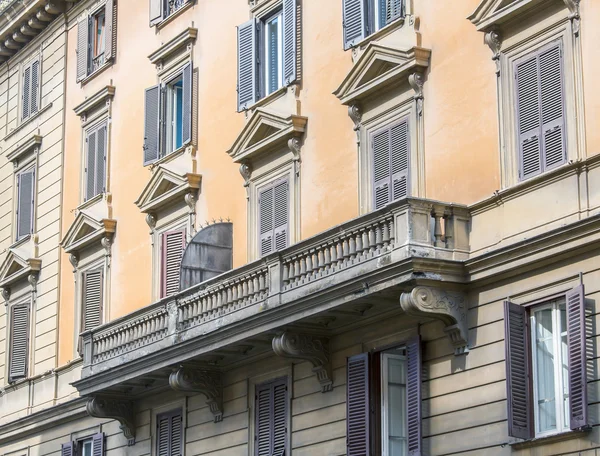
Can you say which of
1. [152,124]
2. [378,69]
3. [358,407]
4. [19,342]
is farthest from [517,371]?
[19,342]

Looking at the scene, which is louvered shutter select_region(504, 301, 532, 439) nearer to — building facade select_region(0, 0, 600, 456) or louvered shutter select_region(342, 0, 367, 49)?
building facade select_region(0, 0, 600, 456)

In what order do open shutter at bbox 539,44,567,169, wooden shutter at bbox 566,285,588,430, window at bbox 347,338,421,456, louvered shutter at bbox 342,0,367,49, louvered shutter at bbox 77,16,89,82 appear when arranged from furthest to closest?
louvered shutter at bbox 77,16,89,82 < louvered shutter at bbox 342,0,367,49 < window at bbox 347,338,421,456 < open shutter at bbox 539,44,567,169 < wooden shutter at bbox 566,285,588,430

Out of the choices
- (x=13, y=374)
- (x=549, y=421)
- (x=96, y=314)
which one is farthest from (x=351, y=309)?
(x=13, y=374)

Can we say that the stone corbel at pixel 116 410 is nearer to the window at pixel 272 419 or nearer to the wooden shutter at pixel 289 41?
the window at pixel 272 419

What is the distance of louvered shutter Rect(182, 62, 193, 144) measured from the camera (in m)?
32.8

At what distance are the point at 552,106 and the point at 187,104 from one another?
12.0 m

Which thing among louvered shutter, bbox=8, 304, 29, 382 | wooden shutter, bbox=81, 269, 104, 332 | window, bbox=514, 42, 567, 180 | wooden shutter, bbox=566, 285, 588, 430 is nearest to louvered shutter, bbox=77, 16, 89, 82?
wooden shutter, bbox=81, 269, 104, 332

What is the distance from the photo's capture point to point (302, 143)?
29.0 metres

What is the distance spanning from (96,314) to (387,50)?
41.4ft

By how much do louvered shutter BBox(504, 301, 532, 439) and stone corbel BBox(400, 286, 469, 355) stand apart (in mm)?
1316

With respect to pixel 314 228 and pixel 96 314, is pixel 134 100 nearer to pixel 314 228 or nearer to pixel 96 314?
pixel 96 314

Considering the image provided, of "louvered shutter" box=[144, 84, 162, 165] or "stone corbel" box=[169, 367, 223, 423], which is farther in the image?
"louvered shutter" box=[144, 84, 162, 165]

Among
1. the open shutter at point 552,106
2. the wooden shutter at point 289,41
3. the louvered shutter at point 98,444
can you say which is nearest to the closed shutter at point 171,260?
the louvered shutter at point 98,444

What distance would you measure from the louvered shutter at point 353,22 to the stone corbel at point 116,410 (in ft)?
33.3
